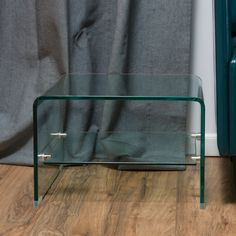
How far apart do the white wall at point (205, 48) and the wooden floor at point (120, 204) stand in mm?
268

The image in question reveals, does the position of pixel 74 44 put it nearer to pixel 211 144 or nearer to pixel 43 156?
pixel 43 156

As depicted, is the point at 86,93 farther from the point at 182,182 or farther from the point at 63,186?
the point at 182,182

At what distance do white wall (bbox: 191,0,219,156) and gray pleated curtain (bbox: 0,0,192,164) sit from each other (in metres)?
0.10

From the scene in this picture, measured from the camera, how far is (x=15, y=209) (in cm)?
170

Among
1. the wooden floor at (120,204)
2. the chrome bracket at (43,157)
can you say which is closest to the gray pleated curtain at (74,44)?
the wooden floor at (120,204)

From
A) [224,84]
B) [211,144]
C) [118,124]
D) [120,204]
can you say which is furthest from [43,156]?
[211,144]

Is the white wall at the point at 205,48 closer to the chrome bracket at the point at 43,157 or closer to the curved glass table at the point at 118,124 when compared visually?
the curved glass table at the point at 118,124

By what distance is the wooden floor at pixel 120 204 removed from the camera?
1563 mm

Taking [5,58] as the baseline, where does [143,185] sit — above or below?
below

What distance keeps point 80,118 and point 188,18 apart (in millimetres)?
545

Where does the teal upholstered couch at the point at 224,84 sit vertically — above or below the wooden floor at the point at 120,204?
above

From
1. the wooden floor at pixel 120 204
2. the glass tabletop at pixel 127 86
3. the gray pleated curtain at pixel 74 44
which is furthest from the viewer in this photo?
the gray pleated curtain at pixel 74 44

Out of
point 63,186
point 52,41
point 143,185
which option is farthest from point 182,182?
point 52,41

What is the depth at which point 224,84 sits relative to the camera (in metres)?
1.59
